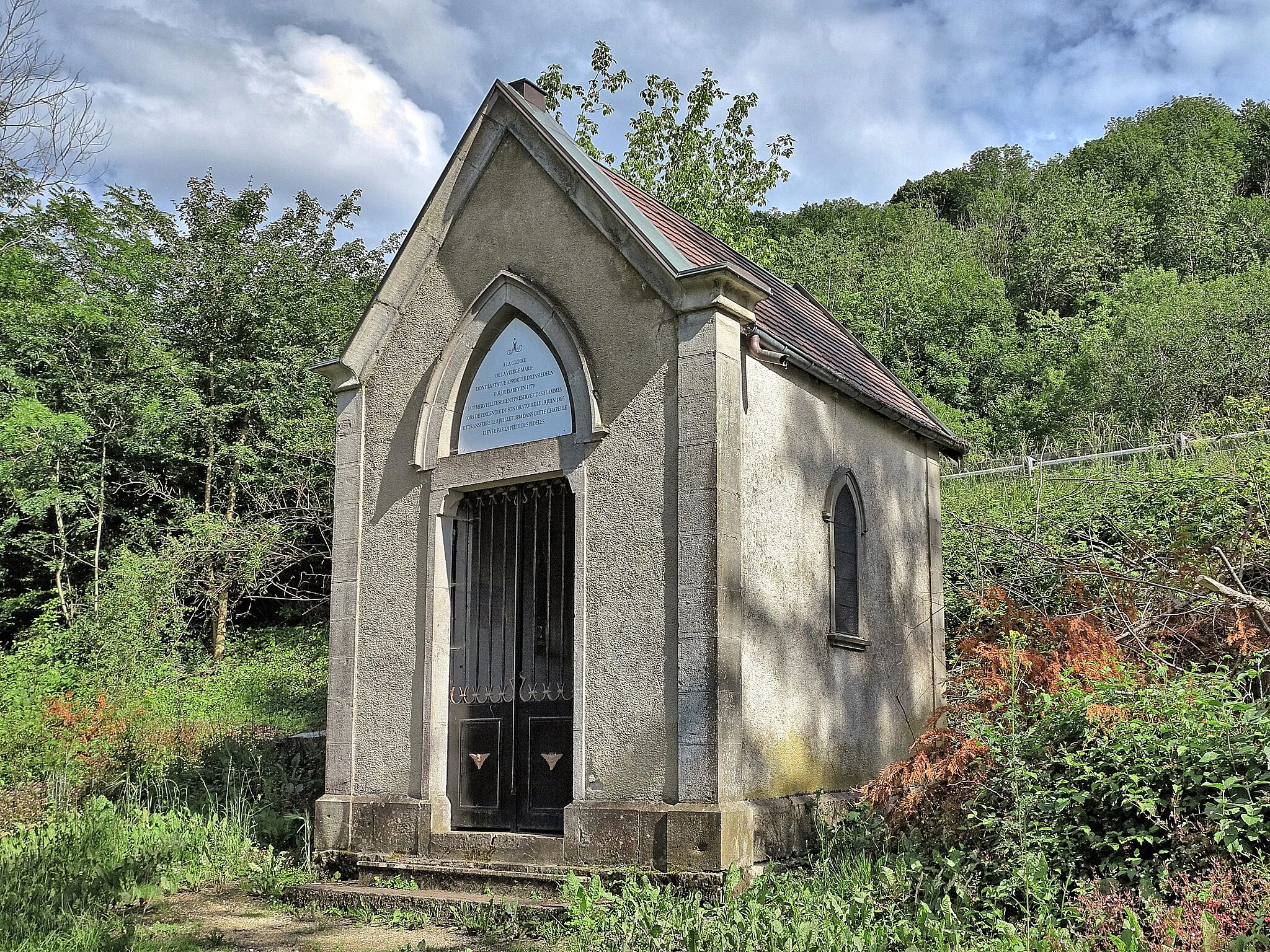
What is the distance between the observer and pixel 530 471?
8.88m

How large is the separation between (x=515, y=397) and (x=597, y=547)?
Answer: 5.43 ft

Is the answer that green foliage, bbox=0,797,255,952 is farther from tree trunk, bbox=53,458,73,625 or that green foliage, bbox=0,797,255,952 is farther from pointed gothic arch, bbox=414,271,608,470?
tree trunk, bbox=53,458,73,625

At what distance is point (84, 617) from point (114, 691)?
10.5 feet

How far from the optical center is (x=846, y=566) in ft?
31.6

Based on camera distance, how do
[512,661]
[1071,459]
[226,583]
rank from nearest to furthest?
[512,661], [1071,459], [226,583]

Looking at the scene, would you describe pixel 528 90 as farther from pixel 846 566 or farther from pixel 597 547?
pixel 846 566

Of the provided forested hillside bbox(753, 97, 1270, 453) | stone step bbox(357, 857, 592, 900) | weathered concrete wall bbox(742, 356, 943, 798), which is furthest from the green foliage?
forested hillside bbox(753, 97, 1270, 453)

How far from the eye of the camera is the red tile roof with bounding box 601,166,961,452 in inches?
376

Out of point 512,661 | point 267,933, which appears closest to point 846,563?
point 512,661

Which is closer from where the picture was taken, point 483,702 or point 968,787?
point 968,787

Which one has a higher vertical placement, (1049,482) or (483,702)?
(1049,482)

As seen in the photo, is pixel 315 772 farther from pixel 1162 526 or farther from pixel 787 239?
pixel 787 239

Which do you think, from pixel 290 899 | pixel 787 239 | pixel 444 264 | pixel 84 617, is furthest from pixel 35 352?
pixel 787 239

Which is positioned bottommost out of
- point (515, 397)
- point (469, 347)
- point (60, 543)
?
point (60, 543)
